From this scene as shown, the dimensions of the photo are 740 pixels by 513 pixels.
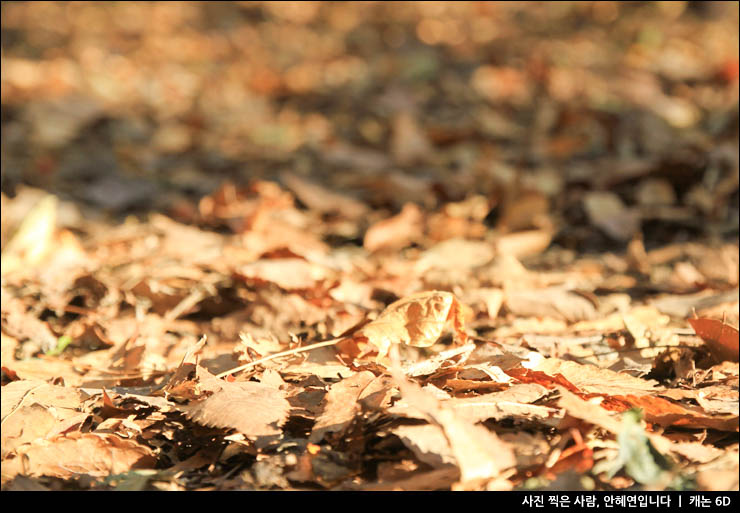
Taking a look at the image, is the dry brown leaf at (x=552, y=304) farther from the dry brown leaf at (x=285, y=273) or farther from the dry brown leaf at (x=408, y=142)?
the dry brown leaf at (x=408, y=142)

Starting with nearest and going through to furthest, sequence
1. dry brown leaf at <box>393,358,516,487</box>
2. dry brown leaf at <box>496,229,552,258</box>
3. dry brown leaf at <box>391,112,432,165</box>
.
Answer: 1. dry brown leaf at <box>393,358,516,487</box>
2. dry brown leaf at <box>496,229,552,258</box>
3. dry brown leaf at <box>391,112,432,165</box>

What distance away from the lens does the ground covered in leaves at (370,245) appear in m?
1.07

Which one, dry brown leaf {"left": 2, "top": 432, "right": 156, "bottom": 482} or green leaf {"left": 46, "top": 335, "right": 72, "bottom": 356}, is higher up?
green leaf {"left": 46, "top": 335, "right": 72, "bottom": 356}

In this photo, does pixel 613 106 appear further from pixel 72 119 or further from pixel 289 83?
pixel 72 119

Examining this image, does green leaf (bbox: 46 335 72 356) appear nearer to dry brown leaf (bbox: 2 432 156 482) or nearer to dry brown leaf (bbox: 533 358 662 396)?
dry brown leaf (bbox: 2 432 156 482)

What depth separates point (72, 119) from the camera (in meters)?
3.29

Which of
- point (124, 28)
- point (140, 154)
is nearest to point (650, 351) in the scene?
point (140, 154)

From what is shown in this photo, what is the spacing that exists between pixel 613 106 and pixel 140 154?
77.2 inches

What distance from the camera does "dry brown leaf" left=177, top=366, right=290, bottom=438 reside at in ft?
3.50

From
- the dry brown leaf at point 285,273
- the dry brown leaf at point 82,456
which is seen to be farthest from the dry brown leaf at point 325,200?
the dry brown leaf at point 82,456

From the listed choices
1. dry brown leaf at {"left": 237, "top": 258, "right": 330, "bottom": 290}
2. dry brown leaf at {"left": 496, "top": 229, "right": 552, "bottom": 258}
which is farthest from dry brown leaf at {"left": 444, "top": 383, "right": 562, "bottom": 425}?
dry brown leaf at {"left": 496, "top": 229, "right": 552, "bottom": 258}

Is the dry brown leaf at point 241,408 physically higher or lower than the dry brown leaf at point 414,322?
lower

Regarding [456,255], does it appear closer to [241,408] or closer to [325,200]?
[325,200]

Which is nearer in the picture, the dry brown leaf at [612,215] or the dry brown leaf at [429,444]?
the dry brown leaf at [429,444]
